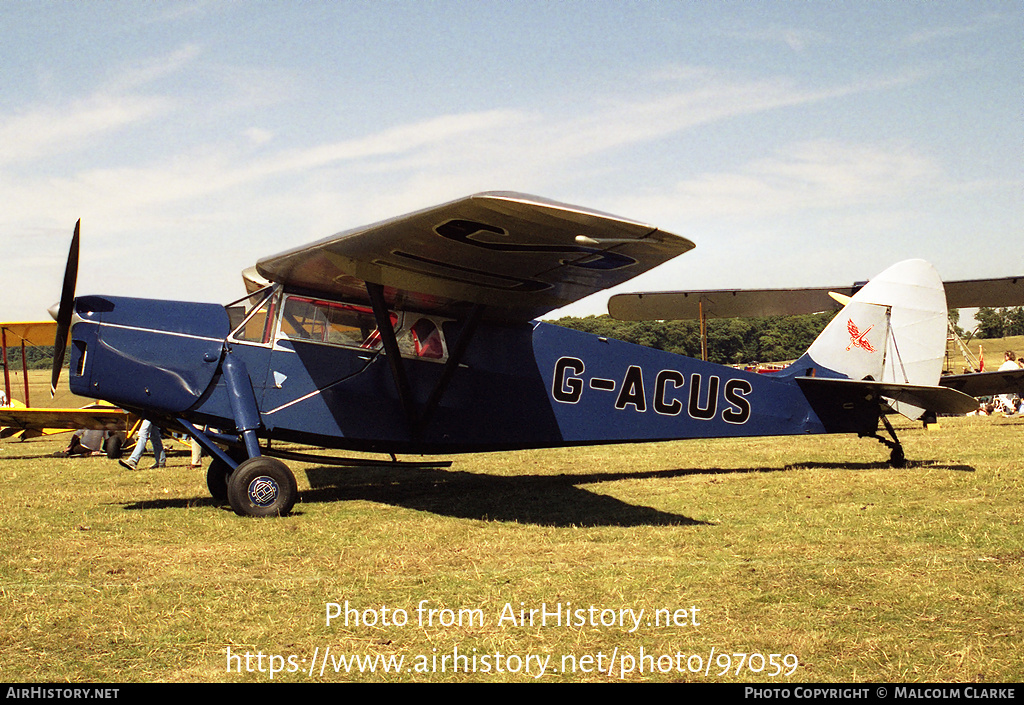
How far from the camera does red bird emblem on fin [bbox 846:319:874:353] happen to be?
1053 centimetres

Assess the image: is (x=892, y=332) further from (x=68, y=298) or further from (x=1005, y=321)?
(x=1005, y=321)

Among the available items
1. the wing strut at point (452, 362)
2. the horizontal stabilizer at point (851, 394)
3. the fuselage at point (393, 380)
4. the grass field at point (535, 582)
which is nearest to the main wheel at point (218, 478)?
the grass field at point (535, 582)

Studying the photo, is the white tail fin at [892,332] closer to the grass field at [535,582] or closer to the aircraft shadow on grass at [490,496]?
the grass field at [535,582]

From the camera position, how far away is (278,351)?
308 inches

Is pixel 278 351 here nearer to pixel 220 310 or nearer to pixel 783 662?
pixel 220 310

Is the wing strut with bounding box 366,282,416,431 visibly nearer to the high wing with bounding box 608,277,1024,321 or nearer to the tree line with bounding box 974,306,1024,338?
the high wing with bounding box 608,277,1024,321

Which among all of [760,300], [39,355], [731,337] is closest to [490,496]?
[760,300]

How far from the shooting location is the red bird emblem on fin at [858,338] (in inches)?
415

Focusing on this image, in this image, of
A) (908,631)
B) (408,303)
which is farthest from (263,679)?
(408,303)

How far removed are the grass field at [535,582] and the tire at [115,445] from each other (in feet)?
21.6

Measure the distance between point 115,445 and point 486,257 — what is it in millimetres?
11855

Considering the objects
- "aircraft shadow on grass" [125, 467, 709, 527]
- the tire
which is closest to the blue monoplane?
"aircraft shadow on grass" [125, 467, 709, 527]

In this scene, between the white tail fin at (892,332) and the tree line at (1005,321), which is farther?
the tree line at (1005,321)

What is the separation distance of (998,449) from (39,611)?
41.2 ft
